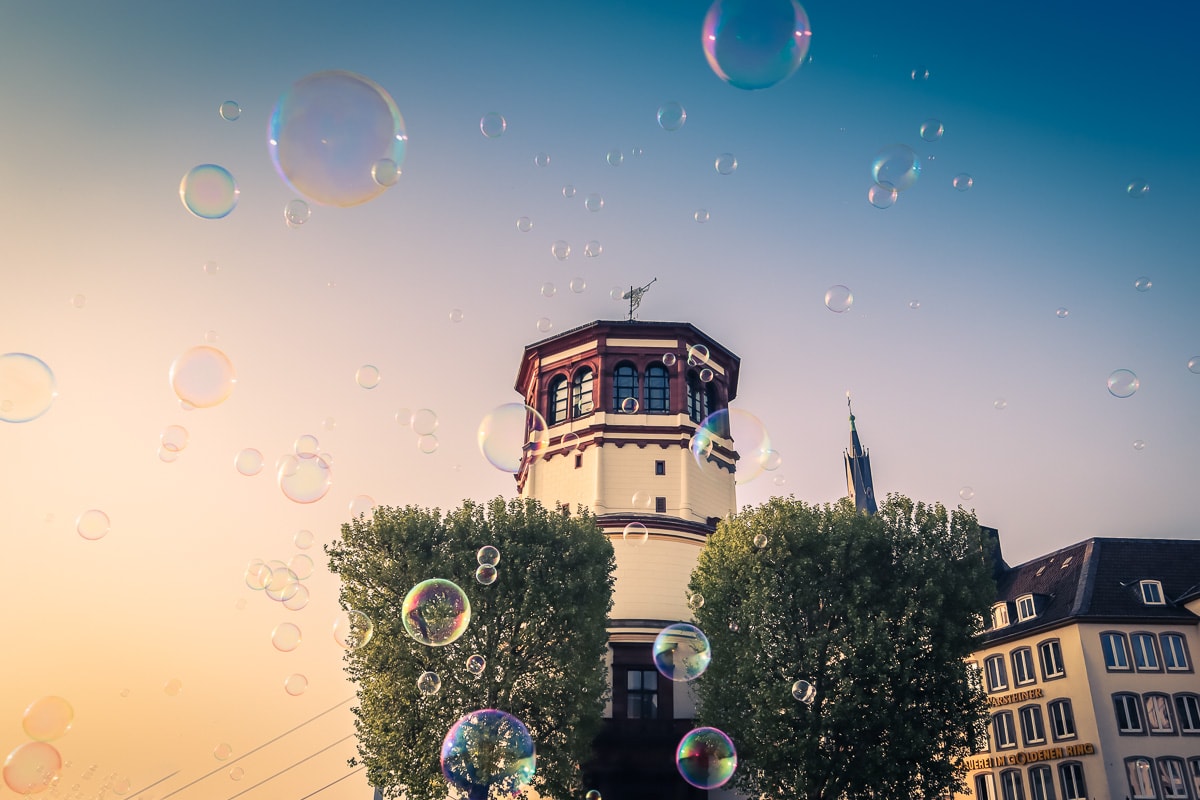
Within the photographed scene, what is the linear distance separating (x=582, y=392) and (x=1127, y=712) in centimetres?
3276

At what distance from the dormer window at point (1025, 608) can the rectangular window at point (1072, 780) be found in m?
8.69

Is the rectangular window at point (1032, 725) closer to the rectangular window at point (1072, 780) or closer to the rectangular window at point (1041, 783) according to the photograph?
the rectangular window at point (1041, 783)

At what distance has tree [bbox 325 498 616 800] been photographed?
31.4 m

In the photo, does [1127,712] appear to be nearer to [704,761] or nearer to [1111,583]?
[1111,583]

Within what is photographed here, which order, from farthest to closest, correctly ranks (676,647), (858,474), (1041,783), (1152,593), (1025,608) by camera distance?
1. (858,474)
2. (1025,608)
3. (1152,593)
4. (1041,783)
5. (676,647)

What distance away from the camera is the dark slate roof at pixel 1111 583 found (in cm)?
4625

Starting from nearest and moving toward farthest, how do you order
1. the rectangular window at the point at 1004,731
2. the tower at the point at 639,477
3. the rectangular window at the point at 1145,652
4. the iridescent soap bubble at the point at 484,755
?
the iridescent soap bubble at the point at 484,755 < the tower at the point at 639,477 < the rectangular window at the point at 1145,652 < the rectangular window at the point at 1004,731

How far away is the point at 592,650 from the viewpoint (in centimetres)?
3453

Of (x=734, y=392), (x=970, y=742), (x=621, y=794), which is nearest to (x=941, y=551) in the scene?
(x=970, y=742)

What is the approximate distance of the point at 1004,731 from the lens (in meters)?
49.6

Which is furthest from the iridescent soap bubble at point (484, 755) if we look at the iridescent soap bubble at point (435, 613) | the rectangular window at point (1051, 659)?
the rectangular window at point (1051, 659)

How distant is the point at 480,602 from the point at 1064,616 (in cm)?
3354

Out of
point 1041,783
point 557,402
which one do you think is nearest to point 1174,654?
point 1041,783

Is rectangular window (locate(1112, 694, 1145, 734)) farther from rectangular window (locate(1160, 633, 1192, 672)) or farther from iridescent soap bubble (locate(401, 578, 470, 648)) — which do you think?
iridescent soap bubble (locate(401, 578, 470, 648))
